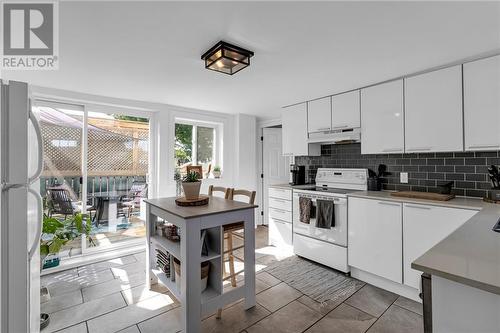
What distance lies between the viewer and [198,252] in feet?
5.91

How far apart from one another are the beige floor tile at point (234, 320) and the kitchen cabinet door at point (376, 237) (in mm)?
1250

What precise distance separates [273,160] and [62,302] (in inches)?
152

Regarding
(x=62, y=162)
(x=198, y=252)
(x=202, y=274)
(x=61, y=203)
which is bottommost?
(x=202, y=274)

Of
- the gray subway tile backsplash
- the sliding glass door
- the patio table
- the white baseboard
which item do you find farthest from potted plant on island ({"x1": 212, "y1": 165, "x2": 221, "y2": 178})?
the white baseboard

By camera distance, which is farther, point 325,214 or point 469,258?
point 325,214

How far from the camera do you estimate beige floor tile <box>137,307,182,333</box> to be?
1900 millimetres

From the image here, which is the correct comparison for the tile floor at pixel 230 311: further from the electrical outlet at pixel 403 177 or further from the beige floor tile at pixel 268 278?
the electrical outlet at pixel 403 177

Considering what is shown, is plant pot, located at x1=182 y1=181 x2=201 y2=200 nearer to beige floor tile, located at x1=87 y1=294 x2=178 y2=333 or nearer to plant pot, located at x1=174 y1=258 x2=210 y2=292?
plant pot, located at x1=174 y1=258 x2=210 y2=292

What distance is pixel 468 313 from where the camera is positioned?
2.77 ft

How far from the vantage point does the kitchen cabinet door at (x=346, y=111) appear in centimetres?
300

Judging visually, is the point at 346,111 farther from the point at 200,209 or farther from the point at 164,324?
the point at 164,324

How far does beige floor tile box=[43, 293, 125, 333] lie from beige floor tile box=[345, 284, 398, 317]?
225cm

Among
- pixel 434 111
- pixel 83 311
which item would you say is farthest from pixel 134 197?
pixel 434 111

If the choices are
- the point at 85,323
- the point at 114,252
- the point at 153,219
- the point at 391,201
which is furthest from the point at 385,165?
the point at 114,252
